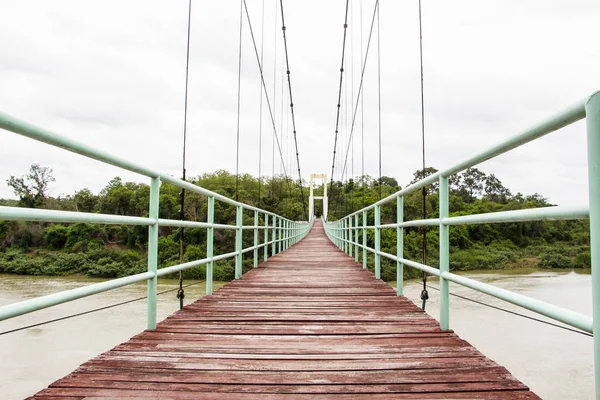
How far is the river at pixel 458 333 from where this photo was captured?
1619cm

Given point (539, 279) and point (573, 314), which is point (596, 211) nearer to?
point (573, 314)

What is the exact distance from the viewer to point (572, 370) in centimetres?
1655

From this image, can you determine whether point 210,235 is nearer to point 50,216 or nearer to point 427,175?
point 50,216

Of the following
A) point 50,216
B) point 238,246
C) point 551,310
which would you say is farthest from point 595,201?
point 238,246

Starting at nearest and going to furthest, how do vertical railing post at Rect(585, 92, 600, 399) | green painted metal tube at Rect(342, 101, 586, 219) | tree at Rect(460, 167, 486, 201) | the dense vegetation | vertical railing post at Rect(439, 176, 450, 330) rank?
vertical railing post at Rect(585, 92, 600, 399)
green painted metal tube at Rect(342, 101, 586, 219)
vertical railing post at Rect(439, 176, 450, 330)
the dense vegetation
tree at Rect(460, 167, 486, 201)

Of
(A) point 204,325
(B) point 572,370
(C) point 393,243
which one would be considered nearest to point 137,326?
(C) point 393,243

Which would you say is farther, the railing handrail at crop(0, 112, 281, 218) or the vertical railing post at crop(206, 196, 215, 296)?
the vertical railing post at crop(206, 196, 215, 296)

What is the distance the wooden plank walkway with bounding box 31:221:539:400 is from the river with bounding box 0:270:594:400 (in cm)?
1722

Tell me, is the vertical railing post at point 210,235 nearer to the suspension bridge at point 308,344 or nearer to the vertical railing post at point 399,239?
the suspension bridge at point 308,344

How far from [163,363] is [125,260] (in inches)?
923

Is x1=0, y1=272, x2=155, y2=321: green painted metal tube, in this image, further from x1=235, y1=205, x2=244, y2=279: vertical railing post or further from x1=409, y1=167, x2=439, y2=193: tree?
x1=235, y1=205, x2=244, y2=279: vertical railing post

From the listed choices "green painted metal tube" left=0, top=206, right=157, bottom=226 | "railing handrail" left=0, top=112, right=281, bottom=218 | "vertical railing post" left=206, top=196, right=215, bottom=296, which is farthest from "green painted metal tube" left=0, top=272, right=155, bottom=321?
"vertical railing post" left=206, top=196, right=215, bottom=296

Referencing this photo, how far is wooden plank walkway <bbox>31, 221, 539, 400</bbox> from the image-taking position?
1212mm

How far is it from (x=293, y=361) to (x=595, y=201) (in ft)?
3.68
